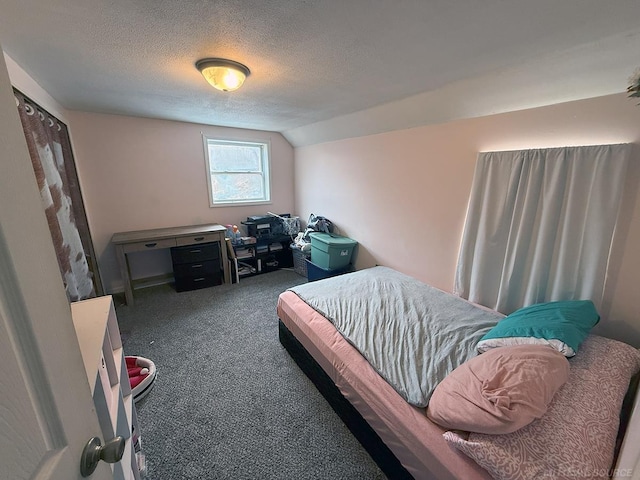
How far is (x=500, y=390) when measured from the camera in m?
1.03

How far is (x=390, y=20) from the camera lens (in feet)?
3.82

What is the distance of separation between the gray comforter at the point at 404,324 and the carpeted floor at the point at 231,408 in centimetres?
50

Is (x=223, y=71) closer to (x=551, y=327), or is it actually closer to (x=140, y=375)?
(x=140, y=375)

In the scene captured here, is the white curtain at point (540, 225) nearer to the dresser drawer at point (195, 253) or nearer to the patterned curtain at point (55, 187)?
the dresser drawer at point (195, 253)

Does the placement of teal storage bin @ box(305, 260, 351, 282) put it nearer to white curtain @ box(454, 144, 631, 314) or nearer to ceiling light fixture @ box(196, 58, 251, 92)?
white curtain @ box(454, 144, 631, 314)

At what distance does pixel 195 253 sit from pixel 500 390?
3.31 metres

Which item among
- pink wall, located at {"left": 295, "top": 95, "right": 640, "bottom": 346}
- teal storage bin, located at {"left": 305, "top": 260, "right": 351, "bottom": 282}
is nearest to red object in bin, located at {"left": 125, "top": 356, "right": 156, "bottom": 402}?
teal storage bin, located at {"left": 305, "top": 260, "right": 351, "bottom": 282}

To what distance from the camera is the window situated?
3.83 metres

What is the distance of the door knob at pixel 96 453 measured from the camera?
548 mm

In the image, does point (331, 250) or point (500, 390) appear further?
point (331, 250)

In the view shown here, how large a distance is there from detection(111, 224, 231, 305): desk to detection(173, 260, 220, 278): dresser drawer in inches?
5.1

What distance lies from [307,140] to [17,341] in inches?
156

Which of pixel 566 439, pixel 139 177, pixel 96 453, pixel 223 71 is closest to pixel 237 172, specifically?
pixel 139 177

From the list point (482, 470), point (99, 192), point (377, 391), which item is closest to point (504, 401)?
point (482, 470)
